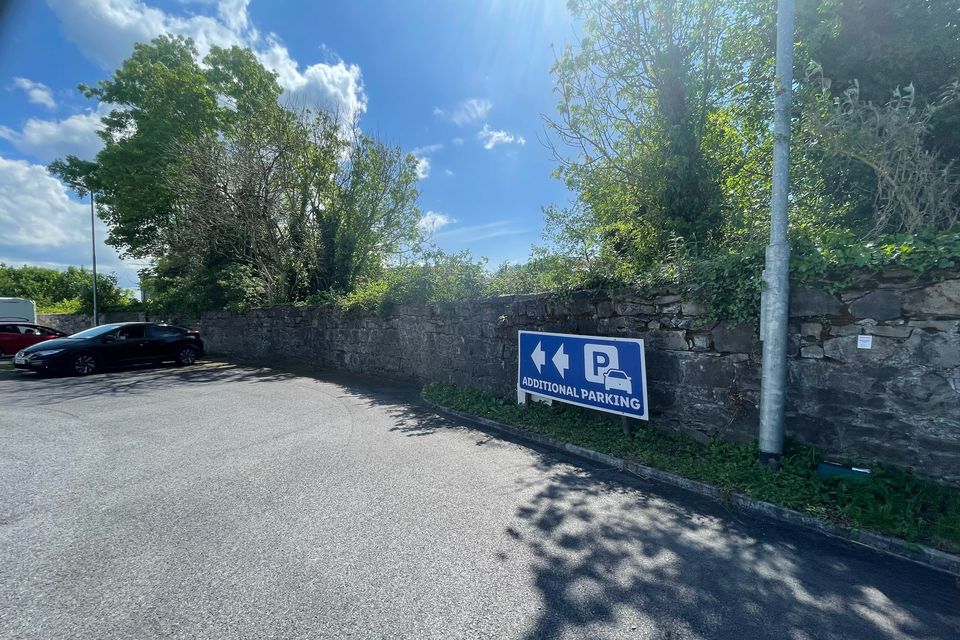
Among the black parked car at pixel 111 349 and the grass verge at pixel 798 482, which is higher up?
the black parked car at pixel 111 349

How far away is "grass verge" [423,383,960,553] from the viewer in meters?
2.84

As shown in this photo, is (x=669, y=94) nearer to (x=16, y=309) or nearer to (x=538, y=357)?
(x=538, y=357)

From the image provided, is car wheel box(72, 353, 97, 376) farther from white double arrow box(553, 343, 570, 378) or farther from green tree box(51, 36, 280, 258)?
white double arrow box(553, 343, 570, 378)

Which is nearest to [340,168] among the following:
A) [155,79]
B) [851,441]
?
[155,79]

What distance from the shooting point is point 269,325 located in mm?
14156

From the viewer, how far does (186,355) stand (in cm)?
1272

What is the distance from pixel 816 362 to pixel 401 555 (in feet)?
13.5

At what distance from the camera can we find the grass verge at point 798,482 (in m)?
2.84

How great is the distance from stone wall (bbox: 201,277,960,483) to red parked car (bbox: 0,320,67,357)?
17830mm

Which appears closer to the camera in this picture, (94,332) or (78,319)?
(94,332)

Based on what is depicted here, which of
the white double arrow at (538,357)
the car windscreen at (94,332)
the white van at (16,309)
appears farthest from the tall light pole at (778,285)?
the white van at (16,309)

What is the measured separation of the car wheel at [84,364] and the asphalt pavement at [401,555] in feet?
23.2

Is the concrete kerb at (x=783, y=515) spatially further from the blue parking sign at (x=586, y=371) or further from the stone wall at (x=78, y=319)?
the stone wall at (x=78, y=319)

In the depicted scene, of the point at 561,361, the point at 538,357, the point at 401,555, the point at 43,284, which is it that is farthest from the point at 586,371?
the point at 43,284
